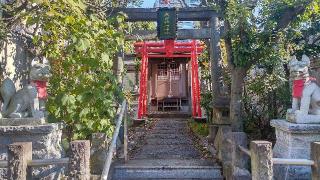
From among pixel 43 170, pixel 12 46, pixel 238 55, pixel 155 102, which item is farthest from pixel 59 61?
pixel 155 102

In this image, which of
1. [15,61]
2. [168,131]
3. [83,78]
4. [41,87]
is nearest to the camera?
[41,87]

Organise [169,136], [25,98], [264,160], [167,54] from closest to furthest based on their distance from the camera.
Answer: [264,160] < [25,98] < [169,136] < [167,54]

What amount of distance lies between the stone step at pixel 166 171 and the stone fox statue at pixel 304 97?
162 centimetres

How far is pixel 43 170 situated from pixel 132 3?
18.9ft

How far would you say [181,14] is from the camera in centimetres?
1016

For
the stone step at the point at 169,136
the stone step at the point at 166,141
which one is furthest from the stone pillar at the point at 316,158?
the stone step at the point at 169,136

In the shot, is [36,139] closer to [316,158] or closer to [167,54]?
[316,158]

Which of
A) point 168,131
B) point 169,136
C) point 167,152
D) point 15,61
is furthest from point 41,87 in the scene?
point 168,131

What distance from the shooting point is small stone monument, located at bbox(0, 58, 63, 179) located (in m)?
5.04

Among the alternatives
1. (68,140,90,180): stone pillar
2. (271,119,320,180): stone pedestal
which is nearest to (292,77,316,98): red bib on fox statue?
(271,119,320,180): stone pedestal

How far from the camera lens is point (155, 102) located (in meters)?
18.1

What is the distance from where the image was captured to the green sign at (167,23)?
9680mm

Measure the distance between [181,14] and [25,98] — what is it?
599cm

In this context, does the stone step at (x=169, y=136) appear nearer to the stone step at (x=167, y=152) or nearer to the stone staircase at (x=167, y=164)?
the stone staircase at (x=167, y=164)
